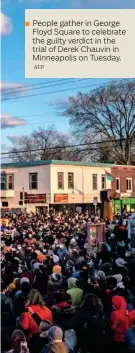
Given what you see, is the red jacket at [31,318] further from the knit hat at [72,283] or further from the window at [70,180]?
the window at [70,180]

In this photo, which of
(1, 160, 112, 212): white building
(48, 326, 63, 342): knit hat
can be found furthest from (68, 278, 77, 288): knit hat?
(1, 160, 112, 212): white building

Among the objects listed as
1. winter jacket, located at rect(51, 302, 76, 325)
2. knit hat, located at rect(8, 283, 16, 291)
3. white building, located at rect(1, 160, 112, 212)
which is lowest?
winter jacket, located at rect(51, 302, 76, 325)

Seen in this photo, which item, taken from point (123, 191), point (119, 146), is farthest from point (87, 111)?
point (119, 146)

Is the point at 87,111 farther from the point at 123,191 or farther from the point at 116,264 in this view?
the point at 116,264

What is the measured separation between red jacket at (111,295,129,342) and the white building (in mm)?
29760

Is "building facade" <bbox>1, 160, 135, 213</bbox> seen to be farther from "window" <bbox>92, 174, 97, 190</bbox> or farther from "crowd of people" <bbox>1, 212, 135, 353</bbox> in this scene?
"crowd of people" <bbox>1, 212, 135, 353</bbox>

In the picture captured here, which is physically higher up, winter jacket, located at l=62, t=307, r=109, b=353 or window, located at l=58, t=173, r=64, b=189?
window, located at l=58, t=173, r=64, b=189

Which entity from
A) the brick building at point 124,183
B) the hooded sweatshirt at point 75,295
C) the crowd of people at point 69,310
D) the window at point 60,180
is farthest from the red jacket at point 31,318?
the brick building at point 124,183

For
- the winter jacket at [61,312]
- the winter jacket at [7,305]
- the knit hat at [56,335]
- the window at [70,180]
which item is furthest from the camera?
the window at [70,180]

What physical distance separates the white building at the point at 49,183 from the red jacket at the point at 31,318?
97.7ft

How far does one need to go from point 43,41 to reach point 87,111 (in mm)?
32373

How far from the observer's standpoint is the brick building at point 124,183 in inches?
1690

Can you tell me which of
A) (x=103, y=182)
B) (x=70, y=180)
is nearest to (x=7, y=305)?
(x=70, y=180)

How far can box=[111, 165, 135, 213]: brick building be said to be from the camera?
4294 cm
